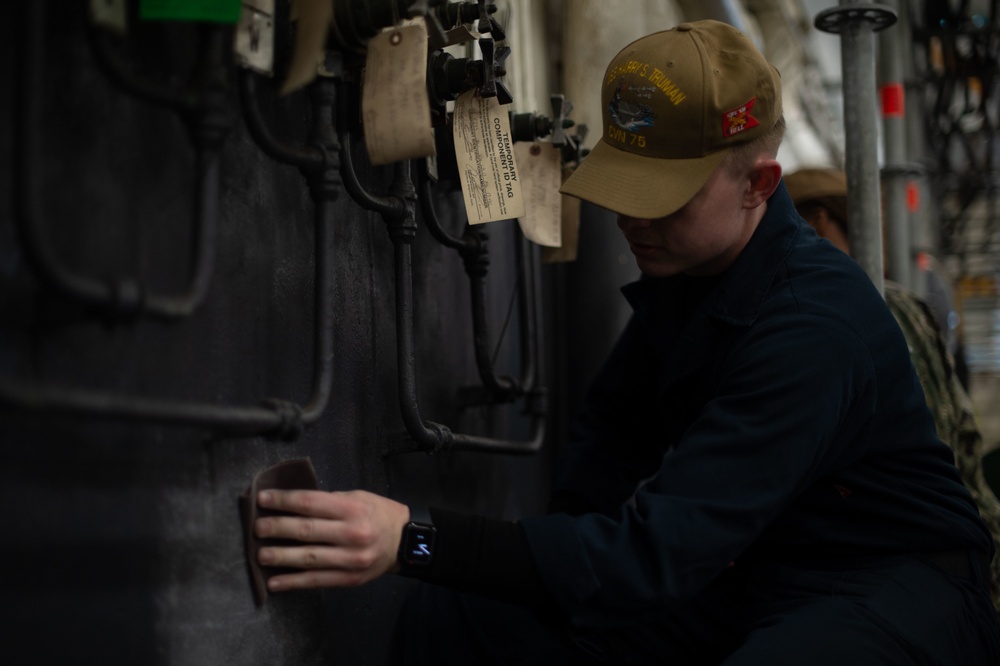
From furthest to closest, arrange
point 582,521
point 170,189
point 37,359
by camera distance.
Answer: point 582,521, point 170,189, point 37,359

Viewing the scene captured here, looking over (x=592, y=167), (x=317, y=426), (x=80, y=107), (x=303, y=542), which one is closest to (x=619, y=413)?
(x=592, y=167)

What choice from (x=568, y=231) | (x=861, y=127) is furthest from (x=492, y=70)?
(x=861, y=127)

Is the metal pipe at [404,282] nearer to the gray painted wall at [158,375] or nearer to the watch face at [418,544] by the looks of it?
the gray painted wall at [158,375]

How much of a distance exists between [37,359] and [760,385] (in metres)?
0.70

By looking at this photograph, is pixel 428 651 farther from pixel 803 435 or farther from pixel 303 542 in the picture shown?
pixel 803 435

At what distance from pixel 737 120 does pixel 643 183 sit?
0.13 m

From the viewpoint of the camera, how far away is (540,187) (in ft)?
4.43

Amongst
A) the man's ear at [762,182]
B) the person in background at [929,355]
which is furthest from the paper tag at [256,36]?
the person in background at [929,355]

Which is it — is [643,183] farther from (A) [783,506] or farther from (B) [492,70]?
(A) [783,506]

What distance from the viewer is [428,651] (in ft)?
4.02

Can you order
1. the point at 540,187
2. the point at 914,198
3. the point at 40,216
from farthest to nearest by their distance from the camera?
the point at 914,198 < the point at 540,187 < the point at 40,216

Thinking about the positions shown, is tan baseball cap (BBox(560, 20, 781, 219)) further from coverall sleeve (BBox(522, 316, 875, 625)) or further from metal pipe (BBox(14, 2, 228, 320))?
metal pipe (BBox(14, 2, 228, 320))

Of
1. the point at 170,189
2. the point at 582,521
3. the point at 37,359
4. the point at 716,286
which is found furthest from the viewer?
the point at 716,286

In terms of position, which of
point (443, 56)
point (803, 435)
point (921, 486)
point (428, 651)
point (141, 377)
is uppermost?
point (443, 56)
